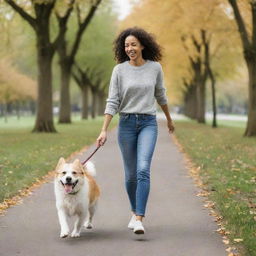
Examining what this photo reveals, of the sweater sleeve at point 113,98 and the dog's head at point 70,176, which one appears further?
the sweater sleeve at point 113,98

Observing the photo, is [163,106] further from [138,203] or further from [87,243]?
[87,243]

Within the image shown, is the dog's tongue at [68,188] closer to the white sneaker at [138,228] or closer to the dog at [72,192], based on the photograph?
the dog at [72,192]

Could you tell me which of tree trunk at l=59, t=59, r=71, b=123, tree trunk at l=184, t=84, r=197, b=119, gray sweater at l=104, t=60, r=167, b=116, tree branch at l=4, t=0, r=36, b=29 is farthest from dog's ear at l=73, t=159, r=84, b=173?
tree trunk at l=184, t=84, r=197, b=119

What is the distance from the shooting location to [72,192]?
5.42 metres

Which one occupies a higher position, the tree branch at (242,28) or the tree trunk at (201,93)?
the tree branch at (242,28)

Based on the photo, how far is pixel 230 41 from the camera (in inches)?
1183

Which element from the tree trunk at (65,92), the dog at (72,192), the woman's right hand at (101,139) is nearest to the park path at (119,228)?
the dog at (72,192)

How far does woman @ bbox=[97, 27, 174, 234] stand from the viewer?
19.2 ft

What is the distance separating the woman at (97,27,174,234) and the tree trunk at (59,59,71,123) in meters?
28.1

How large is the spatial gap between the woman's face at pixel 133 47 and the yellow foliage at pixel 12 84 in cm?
4690

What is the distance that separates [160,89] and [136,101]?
35cm

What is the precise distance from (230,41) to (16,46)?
26154 millimetres

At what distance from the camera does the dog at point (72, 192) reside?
5324 millimetres

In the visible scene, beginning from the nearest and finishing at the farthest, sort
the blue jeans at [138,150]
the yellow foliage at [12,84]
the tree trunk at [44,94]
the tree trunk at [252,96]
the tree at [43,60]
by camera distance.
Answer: the blue jeans at [138,150], the tree trunk at [252,96], the tree at [43,60], the tree trunk at [44,94], the yellow foliage at [12,84]
